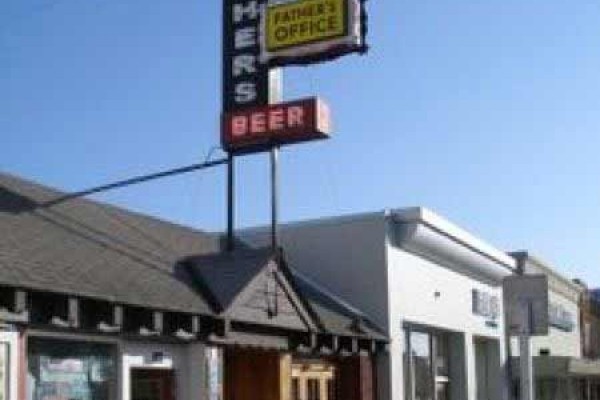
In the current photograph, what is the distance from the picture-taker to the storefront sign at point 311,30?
24531mm

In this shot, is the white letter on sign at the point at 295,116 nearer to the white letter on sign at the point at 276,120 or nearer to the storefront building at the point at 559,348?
the white letter on sign at the point at 276,120

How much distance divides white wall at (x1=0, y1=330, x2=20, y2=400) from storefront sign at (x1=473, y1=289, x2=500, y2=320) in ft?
68.0

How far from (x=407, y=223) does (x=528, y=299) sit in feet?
24.6

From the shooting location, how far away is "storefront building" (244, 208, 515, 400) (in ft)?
90.7

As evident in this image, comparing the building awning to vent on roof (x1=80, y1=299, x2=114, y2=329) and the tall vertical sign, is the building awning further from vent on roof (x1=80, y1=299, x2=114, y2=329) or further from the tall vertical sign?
vent on roof (x1=80, y1=299, x2=114, y2=329)

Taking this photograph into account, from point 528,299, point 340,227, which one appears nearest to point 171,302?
point 528,299

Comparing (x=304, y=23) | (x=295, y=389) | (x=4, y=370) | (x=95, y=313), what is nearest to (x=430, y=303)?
(x=295, y=389)

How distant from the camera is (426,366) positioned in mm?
30375

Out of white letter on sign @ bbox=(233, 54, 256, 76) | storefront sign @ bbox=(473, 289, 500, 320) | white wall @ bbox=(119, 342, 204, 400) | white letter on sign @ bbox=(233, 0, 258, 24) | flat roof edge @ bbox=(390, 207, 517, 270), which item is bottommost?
white wall @ bbox=(119, 342, 204, 400)

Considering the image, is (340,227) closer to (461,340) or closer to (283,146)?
(283,146)

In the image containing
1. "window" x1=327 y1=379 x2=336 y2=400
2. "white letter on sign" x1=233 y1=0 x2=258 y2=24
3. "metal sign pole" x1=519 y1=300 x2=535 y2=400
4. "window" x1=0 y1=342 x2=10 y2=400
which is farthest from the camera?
"white letter on sign" x1=233 y1=0 x2=258 y2=24

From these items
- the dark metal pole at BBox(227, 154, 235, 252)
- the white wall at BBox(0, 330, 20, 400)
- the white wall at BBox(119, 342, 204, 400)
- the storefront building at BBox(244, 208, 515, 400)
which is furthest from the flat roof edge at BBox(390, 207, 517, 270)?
the white wall at BBox(0, 330, 20, 400)

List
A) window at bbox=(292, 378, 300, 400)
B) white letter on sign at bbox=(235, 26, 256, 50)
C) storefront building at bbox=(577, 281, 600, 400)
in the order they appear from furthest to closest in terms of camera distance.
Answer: storefront building at bbox=(577, 281, 600, 400) → white letter on sign at bbox=(235, 26, 256, 50) → window at bbox=(292, 378, 300, 400)

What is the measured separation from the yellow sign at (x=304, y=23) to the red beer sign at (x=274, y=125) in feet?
5.42
